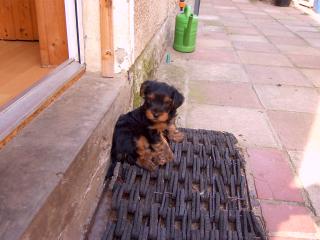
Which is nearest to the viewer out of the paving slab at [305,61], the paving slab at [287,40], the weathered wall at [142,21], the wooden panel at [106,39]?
the wooden panel at [106,39]

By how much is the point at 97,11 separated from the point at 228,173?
5.49 ft

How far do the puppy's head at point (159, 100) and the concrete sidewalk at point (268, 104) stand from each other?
0.90m

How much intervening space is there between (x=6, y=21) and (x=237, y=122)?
3105mm

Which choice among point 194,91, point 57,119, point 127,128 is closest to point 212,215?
point 127,128

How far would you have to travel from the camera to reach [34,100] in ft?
7.11

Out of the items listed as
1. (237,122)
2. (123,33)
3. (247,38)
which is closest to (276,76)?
(237,122)

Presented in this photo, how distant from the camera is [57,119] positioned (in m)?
2.06

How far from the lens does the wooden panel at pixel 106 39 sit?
2.77 meters

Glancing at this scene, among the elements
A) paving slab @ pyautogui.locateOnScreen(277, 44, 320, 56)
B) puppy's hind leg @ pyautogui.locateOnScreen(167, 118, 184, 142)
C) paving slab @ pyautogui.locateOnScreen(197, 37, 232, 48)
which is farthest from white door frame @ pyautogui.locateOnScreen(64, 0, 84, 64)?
paving slab @ pyautogui.locateOnScreen(277, 44, 320, 56)

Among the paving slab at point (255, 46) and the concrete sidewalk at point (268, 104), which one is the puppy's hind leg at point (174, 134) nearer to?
the concrete sidewalk at point (268, 104)

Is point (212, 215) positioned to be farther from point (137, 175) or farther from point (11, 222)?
point (11, 222)

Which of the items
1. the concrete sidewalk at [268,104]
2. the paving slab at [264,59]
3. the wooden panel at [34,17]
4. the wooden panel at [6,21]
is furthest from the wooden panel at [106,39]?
the paving slab at [264,59]

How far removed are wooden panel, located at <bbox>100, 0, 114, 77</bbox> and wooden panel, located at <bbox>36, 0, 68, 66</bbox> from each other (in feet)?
2.20

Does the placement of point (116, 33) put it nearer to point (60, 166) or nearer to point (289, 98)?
point (60, 166)
